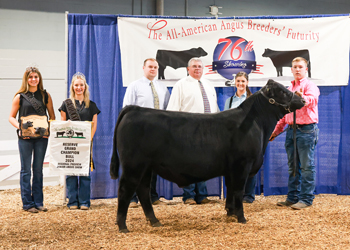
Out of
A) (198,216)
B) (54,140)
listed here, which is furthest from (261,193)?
(54,140)

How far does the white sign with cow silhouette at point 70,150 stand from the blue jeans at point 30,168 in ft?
0.45

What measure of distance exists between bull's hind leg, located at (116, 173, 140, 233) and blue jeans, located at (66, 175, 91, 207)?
1299mm

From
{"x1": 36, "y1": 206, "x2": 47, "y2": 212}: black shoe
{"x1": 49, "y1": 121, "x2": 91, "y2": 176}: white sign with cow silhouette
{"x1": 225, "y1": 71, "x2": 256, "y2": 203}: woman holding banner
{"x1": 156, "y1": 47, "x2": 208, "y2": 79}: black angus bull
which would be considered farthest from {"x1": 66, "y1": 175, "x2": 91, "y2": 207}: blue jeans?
{"x1": 225, "y1": 71, "x2": 256, "y2": 203}: woman holding banner

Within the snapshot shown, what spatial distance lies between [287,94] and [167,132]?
4.27ft

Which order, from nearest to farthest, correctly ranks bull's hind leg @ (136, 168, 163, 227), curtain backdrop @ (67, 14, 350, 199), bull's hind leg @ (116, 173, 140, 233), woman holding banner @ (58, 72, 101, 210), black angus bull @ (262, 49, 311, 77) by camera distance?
bull's hind leg @ (116, 173, 140, 233)
bull's hind leg @ (136, 168, 163, 227)
woman holding banner @ (58, 72, 101, 210)
curtain backdrop @ (67, 14, 350, 199)
black angus bull @ (262, 49, 311, 77)

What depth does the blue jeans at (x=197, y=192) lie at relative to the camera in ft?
14.6

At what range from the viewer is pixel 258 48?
482 cm

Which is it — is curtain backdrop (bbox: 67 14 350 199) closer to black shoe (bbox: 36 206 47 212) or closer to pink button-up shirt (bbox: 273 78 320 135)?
black shoe (bbox: 36 206 47 212)

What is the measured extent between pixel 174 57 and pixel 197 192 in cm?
186

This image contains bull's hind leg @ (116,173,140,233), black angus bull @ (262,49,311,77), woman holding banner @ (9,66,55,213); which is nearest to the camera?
bull's hind leg @ (116,173,140,233)

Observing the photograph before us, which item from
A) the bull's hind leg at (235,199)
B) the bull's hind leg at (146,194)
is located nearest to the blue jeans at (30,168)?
the bull's hind leg at (146,194)

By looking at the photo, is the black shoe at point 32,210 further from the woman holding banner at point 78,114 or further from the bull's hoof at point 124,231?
the bull's hoof at point 124,231

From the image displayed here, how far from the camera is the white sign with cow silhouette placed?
4066mm

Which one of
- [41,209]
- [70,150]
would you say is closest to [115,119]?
[70,150]
